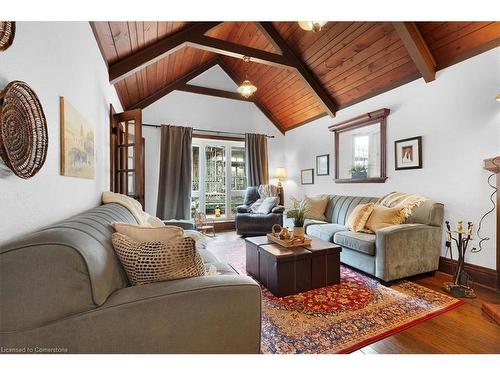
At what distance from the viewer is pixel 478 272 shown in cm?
249

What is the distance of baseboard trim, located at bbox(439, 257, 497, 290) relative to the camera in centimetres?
237

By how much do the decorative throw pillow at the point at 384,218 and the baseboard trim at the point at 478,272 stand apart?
701mm

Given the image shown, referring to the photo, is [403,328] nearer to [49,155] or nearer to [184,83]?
[49,155]

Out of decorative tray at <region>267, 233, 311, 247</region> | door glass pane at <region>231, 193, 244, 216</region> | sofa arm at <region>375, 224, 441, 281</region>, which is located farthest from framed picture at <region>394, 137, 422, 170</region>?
door glass pane at <region>231, 193, 244, 216</region>

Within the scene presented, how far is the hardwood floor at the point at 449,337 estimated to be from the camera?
58.1 inches

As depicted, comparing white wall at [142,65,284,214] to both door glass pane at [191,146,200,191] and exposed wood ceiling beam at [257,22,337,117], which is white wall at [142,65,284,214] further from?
exposed wood ceiling beam at [257,22,337,117]

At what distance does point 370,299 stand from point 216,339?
1702mm

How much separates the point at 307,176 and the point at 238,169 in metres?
1.65

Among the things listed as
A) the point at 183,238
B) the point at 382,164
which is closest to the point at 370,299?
the point at 183,238

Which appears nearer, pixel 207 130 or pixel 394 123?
pixel 394 123

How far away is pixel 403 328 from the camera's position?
1.68 metres

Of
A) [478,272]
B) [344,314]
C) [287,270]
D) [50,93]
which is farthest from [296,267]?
[50,93]

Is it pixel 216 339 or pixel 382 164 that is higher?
Result: pixel 382 164
